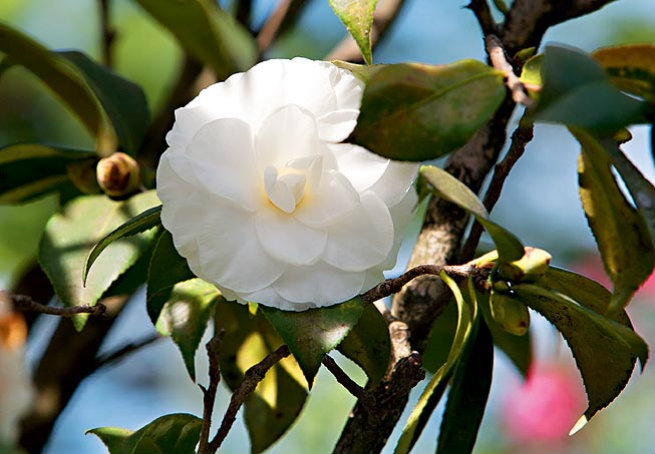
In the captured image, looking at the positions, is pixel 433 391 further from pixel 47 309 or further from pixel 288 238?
pixel 47 309

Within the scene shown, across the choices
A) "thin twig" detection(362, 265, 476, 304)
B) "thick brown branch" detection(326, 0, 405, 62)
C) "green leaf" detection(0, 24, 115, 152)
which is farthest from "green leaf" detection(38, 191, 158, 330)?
"thick brown branch" detection(326, 0, 405, 62)

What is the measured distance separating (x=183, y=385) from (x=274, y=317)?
1870 millimetres

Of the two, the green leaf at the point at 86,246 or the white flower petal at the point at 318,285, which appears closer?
the white flower petal at the point at 318,285

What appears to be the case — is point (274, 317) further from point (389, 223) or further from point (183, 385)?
point (183, 385)

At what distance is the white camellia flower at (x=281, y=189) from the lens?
0.57 metres

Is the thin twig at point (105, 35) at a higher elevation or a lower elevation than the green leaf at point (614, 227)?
lower

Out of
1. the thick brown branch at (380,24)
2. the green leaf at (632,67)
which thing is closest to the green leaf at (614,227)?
the green leaf at (632,67)

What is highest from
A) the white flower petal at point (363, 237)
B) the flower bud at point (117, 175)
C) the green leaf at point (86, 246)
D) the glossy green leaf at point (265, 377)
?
the white flower petal at point (363, 237)

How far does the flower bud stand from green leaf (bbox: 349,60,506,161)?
1.24ft

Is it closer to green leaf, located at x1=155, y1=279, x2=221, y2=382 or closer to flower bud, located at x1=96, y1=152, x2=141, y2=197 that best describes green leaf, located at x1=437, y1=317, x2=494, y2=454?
green leaf, located at x1=155, y1=279, x2=221, y2=382

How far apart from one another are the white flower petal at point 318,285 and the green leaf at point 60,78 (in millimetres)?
398

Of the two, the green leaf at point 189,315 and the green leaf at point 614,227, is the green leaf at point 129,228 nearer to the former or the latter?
the green leaf at point 189,315

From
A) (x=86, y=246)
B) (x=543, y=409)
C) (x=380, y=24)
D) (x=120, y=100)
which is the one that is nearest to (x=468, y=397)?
(x=86, y=246)

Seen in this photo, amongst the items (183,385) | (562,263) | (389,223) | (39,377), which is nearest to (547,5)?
(389,223)
